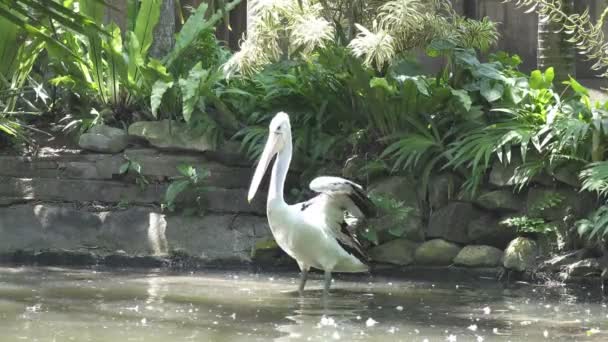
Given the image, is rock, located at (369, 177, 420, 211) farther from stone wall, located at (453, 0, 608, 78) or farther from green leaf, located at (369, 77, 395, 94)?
stone wall, located at (453, 0, 608, 78)

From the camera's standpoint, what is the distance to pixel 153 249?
8.92 metres

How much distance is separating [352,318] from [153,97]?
382 centimetres

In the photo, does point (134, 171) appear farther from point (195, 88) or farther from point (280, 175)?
point (280, 175)

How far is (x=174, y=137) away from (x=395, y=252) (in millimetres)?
2552

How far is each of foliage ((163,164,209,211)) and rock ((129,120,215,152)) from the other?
1.03 ft

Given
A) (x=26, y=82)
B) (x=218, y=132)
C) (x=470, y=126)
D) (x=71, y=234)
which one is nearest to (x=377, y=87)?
(x=470, y=126)

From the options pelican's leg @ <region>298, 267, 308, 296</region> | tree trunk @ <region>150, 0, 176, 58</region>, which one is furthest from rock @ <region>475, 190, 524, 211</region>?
tree trunk @ <region>150, 0, 176, 58</region>

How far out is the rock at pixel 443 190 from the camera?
8.64m

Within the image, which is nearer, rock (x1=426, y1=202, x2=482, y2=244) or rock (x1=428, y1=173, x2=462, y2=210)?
rock (x1=426, y1=202, x2=482, y2=244)

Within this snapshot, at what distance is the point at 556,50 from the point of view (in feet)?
31.6

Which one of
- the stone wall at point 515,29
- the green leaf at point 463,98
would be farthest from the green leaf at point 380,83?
the stone wall at point 515,29

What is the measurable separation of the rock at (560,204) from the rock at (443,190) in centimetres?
75

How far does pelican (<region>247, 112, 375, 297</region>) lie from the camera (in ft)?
24.6

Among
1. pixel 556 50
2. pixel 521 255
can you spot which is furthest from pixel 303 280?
pixel 556 50
